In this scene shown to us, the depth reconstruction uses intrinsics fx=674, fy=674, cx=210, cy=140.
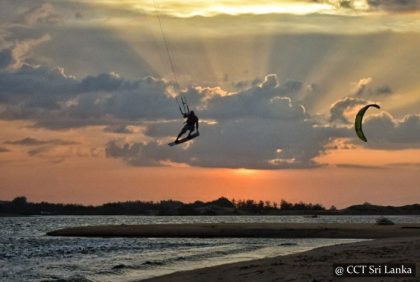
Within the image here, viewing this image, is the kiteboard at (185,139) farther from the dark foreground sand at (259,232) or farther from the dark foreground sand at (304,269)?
the dark foreground sand at (259,232)

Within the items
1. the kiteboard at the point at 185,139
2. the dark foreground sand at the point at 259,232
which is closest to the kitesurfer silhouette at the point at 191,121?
the kiteboard at the point at 185,139

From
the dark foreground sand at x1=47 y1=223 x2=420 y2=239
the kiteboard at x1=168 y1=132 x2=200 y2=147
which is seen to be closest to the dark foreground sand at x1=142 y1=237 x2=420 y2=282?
the kiteboard at x1=168 y1=132 x2=200 y2=147

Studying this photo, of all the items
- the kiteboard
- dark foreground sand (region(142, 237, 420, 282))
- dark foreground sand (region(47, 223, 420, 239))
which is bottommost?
dark foreground sand (region(142, 237, 420, 282))

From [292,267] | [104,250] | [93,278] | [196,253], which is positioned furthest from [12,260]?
[292,267]

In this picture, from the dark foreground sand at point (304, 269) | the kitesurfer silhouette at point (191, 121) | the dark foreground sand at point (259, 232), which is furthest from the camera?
the dark foreground sand at point (259, 232)

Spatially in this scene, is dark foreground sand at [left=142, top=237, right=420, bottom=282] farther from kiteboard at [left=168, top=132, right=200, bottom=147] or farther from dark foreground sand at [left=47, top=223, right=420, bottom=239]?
dark foreground sand at [left=47, top=223, right=420, bottom=239]

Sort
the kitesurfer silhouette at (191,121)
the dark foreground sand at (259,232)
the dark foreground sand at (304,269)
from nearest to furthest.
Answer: the dark foreground sand at (304,269)
the kitesurfer silhouette at (191,121)
the dark foreground sand at (259,232)

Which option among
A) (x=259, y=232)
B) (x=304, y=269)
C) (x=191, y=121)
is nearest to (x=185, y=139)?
(x=191, y=121)

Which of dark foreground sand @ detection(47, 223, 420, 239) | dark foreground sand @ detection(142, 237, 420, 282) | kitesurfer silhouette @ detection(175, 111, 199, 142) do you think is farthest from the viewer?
dark foreground sand @ detection(47, 223, 420, 239)

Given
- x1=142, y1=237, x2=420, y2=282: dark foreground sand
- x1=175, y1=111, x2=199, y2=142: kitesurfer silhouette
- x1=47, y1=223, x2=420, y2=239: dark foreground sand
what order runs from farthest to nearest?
x1=47, y1=223, x2=420, y2=239: dark foreground sand
x1=175, y1=111, x2=199, y2=142: kitesurfer silhouette
x1=142, y1=237, x2=420, y2=282: dark foreground sand

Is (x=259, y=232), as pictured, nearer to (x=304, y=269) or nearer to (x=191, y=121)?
(x=191, y=121)

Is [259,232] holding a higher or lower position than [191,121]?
lower

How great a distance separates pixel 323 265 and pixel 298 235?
50829 mm

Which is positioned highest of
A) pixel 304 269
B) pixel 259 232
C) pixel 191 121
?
pixel 191 121
